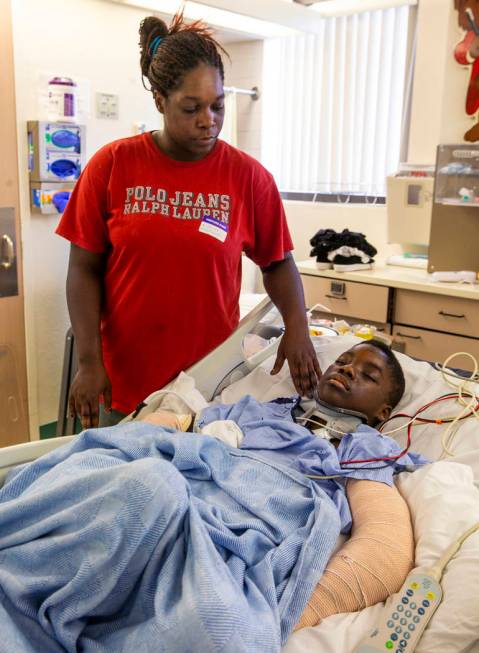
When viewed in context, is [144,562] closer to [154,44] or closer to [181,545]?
[181,545]

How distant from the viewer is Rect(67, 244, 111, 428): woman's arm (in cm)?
158

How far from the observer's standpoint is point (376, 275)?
3.22 meters

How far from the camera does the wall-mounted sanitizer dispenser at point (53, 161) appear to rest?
2855 millimetres

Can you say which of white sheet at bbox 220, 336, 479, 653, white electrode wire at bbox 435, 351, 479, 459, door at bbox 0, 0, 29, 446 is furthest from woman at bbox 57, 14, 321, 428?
door at bbox 0, 0, 29, 446

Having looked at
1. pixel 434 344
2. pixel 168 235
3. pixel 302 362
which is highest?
pixel 168 235

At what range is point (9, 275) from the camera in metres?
2.91

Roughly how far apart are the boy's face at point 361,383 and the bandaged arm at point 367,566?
0.44 m

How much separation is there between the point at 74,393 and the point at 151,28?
3.13 ft

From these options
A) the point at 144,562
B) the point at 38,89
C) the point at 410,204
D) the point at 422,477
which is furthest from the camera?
the point at 410,204

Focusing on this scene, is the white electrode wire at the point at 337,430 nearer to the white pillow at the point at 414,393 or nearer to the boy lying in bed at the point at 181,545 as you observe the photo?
the white pillow at the point at 414,393

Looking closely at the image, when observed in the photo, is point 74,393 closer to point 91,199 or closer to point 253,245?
point 91,199

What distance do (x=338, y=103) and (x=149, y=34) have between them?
2.58 meters

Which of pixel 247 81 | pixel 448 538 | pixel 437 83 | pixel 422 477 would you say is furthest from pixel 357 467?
pixel 247 81

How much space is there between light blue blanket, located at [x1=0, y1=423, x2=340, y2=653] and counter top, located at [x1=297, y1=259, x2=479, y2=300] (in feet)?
6.66
